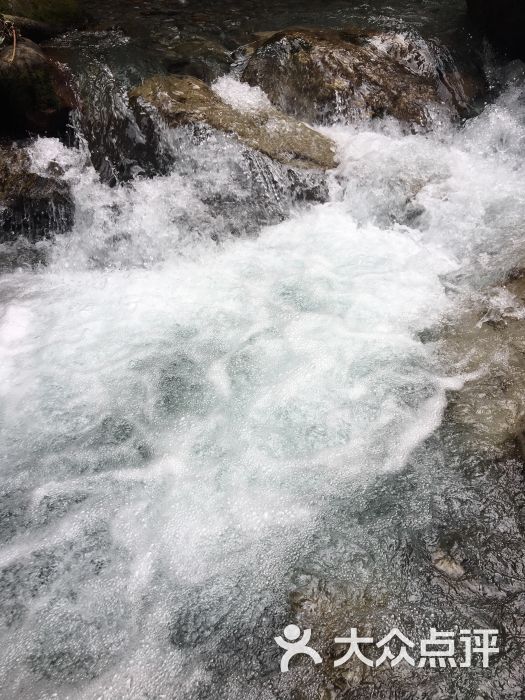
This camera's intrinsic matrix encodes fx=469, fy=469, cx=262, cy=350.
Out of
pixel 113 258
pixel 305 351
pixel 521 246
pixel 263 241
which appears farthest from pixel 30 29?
pixel 521 246

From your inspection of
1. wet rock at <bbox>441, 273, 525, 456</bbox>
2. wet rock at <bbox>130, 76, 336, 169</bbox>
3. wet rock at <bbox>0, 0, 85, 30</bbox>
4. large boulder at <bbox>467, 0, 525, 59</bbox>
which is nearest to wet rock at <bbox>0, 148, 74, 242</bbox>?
wet rock at <bbox>130, 76, 336, 169</bbox>

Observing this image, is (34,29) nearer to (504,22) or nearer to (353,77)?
(353,77)

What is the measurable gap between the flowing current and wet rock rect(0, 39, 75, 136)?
34cm

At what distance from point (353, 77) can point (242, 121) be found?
1.94m

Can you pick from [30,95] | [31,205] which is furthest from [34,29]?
[31,205]

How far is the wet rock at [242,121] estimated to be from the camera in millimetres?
5738

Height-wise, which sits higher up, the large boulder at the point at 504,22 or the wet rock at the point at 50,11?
the wet rock at the point at 50,11

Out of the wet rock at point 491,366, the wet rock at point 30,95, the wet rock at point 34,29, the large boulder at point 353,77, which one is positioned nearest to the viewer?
the wet rock at point 491,366

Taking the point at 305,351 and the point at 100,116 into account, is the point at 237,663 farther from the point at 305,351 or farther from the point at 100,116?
the point at 100,116

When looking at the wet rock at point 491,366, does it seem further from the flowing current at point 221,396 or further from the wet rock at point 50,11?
the wet rock at point 50,11

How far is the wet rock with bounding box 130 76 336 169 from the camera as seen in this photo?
5.74 metres

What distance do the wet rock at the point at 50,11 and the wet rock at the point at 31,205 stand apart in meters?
3.47

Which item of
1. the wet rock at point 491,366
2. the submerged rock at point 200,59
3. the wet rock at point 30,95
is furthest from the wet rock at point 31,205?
the wet rock at point 491,366

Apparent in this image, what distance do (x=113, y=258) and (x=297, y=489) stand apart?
3.63 m
